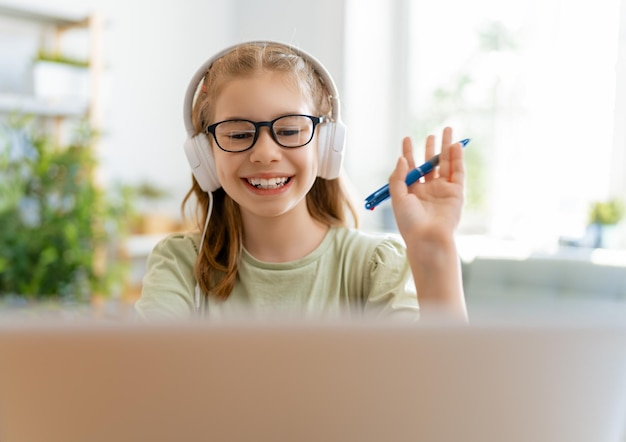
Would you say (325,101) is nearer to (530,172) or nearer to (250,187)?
(250,187)

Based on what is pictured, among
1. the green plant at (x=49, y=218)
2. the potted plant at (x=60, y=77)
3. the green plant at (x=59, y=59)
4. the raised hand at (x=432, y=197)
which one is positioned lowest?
the green plant at (x=49, y=218)

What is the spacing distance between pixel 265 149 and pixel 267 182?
0.18ft

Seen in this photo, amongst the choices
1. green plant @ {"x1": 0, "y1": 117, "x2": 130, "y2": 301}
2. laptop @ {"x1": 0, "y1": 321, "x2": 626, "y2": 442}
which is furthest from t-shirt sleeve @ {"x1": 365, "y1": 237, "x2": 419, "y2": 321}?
green plant @ {"x1": 0, "y1": 117, "x2": 130, "y2": 301}

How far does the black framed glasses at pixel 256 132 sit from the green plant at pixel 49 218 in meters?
2.12

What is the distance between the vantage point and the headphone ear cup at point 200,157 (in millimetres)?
987

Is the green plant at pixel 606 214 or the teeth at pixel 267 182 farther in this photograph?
the green plant at pixel 606 214

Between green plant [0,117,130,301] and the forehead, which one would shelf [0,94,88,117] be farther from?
the forehead

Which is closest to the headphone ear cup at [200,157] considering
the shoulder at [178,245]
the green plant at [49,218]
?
the shoulder at [178,245]

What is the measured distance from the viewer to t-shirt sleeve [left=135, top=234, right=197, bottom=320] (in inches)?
38.3

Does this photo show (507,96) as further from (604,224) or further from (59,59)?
(59,59)

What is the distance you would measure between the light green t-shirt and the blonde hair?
0.02 m

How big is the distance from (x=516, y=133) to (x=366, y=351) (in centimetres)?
339

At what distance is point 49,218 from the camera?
293cm

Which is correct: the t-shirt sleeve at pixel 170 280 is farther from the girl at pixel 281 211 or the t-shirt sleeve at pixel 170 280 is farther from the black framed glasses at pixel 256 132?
the black framed glasses at pixel 256 132
